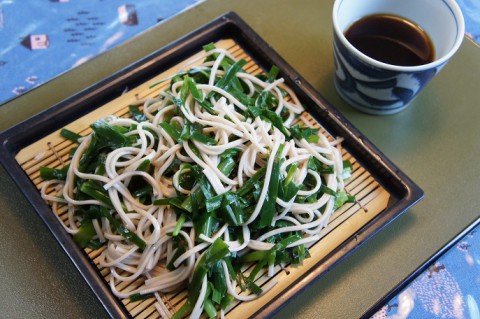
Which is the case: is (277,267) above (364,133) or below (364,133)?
below

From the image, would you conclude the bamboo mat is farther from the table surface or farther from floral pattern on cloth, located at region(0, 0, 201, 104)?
floral pattern on cloth, located at region(0, 0, 201, 104)

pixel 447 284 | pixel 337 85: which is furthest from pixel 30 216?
pixel 447 284

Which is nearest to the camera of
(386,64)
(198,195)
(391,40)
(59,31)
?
(198,195)

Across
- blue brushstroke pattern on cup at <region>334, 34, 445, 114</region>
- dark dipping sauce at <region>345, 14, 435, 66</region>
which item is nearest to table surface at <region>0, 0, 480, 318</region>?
blue brushstroke pattern on cup at <region>334, 34, 445, 114</region>

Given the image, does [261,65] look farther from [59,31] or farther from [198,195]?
[59,31]

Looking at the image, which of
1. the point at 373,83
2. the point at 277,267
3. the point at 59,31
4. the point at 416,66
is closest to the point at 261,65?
the point at 373,83

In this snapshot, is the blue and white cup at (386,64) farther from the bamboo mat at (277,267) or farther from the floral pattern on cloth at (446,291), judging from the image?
the floral pattern on cloth at (446,291)
